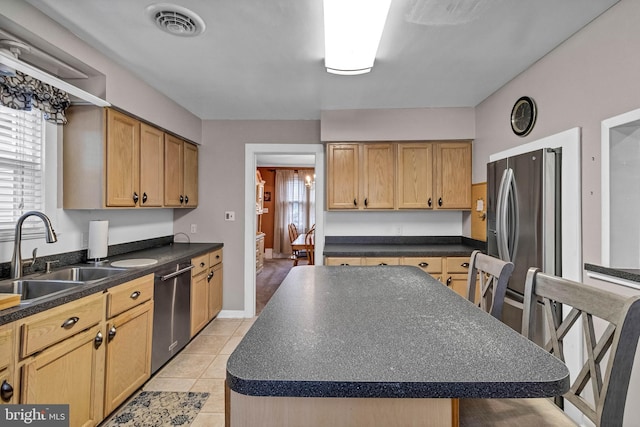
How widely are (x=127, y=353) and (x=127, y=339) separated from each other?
94mm

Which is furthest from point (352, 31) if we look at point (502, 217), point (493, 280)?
point (502, 217)

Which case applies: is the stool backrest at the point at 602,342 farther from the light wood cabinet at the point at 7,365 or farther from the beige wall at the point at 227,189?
the beige wall at the point at 227,189

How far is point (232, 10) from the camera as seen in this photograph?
5.82ft

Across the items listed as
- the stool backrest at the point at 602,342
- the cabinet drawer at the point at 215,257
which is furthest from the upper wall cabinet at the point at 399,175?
the stool backrest at the point at 602,342

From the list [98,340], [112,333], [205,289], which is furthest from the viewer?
[205,289]

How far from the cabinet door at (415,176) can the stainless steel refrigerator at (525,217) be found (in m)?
0.94

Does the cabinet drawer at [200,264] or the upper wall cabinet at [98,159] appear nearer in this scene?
the upper wall cabinet at [98,159]

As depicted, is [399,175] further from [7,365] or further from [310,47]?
[7,365]

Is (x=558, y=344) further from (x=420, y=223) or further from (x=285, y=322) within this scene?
(x=420, y=223)

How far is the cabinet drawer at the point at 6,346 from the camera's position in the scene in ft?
4.30

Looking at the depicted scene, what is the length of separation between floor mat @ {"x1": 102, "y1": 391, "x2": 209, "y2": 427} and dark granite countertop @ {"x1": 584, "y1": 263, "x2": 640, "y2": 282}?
8.40ft

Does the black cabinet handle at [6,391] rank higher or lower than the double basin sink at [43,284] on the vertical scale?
lower

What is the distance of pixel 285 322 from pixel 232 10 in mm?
1662

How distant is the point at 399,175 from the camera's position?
3.59 metres
